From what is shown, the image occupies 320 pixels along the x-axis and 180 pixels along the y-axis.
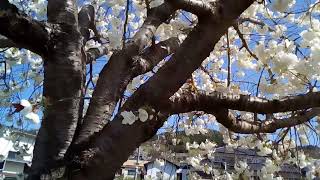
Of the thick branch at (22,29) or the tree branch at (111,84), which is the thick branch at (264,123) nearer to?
the tree branch at (111,84)

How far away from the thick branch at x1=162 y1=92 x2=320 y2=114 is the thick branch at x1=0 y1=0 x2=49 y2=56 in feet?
2.79

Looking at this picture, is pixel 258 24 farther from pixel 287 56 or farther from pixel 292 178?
pixel 292 178

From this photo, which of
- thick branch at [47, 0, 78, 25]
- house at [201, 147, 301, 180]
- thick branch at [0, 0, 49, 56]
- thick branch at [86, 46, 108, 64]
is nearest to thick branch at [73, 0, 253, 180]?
thick branch at [0, 0, 49, 56]

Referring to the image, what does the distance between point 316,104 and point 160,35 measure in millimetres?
2451

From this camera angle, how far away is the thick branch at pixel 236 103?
2.56 meters

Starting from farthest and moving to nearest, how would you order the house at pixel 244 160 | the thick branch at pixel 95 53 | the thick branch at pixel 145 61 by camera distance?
1. the house at pixel 244 160
2. the thick branch at pixel 95 53
3. the thick branch at pixel 145 61

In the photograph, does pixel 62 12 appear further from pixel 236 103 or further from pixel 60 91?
pixel 236 103

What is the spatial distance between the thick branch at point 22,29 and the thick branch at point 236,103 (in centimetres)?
85

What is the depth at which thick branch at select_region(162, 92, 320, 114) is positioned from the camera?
2.56 m

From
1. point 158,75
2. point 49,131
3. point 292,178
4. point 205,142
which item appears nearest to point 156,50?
point 158,75

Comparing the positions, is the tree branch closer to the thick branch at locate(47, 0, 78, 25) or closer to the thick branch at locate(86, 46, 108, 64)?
the thick branch at locate(47, 0, 78, 25)

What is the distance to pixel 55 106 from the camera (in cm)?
255

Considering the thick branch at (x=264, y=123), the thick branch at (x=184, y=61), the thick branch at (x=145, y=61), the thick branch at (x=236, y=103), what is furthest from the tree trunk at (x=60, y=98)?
the thick branch at (x=264, y=123)

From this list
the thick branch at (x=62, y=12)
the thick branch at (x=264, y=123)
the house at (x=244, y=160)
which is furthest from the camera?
the house at (x=244, y=160)
